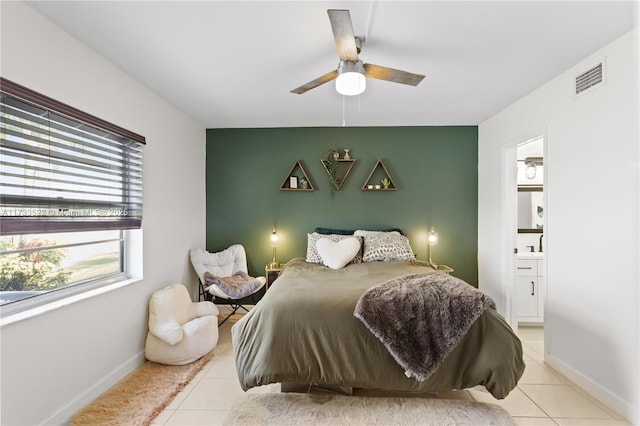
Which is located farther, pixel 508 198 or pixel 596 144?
pixel 508 198

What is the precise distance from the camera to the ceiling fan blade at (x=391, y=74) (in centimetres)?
209

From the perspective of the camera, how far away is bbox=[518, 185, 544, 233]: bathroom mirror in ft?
13.7

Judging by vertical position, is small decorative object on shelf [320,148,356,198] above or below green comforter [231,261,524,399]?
above

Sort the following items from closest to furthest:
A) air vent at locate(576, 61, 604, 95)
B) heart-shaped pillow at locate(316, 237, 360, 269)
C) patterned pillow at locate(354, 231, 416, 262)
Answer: air vent at locate(576, 61, 604, 95) < heart-shaped pillow at locate(316, 237, 360, 269) < patterned pillow at locate(354, 231, 416, 262)

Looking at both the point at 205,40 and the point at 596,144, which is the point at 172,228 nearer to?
the point at 205,40

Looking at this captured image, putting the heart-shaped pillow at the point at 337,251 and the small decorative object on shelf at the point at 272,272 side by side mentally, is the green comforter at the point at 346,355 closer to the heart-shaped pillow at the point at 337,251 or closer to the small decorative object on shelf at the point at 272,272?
the heart-shaped pillow at the point at 337,251

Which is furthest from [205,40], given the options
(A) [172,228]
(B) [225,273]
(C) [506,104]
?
(C) [506,104]

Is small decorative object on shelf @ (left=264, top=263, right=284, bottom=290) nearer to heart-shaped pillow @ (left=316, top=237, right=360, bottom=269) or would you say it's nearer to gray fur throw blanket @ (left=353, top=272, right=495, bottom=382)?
heart-shaped pillow @ (left=316, top=237, right=360, bottom=269)

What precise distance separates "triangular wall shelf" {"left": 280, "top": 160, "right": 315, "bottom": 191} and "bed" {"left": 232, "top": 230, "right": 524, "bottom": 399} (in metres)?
2.30

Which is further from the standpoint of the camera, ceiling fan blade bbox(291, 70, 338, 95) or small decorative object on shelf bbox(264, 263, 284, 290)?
small decorative object on shelf bbox(264, 263, 284, 290)

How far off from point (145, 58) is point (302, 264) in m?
2.40

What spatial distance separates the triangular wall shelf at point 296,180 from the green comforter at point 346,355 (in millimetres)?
2305

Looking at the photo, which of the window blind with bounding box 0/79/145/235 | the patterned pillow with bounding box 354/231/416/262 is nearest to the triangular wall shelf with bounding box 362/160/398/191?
the patterned pillow with bounding box 354/231/416/262

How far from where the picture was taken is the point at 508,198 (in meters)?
3.60
